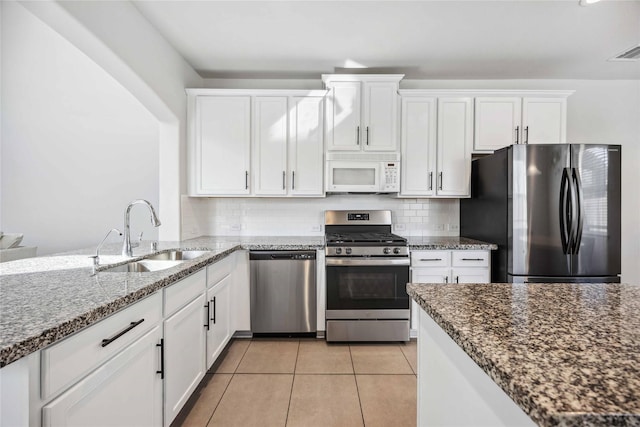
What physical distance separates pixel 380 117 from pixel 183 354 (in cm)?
266

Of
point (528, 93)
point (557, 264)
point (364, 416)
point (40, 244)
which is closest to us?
point (364, 416)

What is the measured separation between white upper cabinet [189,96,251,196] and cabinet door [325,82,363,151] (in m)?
0.84

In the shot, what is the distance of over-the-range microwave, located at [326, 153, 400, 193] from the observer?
10.6ft

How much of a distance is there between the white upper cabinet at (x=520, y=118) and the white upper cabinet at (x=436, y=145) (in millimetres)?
146

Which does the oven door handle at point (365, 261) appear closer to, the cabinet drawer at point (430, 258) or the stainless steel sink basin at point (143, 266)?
the cabinet drawer at point (430, 258)

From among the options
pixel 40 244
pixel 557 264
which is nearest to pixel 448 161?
pixel 557 264

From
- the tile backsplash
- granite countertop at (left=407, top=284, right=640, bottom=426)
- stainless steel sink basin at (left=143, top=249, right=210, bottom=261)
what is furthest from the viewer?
the tile backsplash

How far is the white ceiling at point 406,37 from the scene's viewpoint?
7.64 feet

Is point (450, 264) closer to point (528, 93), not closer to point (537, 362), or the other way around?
point (528, 93)

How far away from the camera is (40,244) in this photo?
3924mm

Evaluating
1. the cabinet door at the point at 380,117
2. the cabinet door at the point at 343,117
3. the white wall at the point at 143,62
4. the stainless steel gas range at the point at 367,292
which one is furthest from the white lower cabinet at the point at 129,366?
the cabinet door at the point at 380,117

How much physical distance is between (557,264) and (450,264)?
82cm

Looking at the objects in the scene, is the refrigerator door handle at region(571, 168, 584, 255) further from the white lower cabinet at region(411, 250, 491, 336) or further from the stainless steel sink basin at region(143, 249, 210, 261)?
the stainless steel sink basin at region(143, 249, 210, 261)

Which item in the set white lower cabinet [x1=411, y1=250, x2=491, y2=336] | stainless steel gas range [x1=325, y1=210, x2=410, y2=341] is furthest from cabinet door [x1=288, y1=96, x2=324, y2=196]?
white lower cabinet [x1=411, y1=250, x2=491, y2=336]
